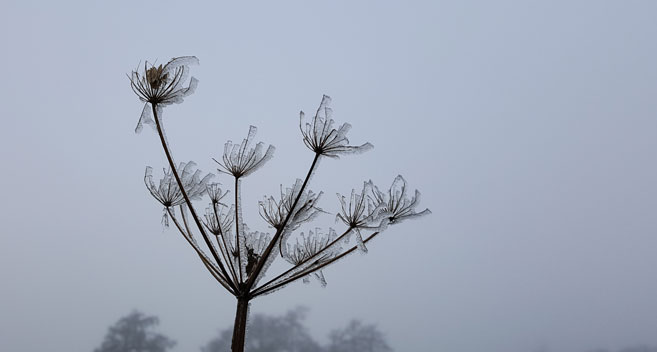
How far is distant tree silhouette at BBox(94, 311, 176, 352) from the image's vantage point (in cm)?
4075

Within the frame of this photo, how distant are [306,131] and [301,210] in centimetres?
47

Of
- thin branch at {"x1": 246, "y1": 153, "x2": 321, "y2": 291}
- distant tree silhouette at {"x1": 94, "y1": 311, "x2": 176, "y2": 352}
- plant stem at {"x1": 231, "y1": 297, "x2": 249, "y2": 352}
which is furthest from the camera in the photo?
distant tree silhouette at {"x1": 94, "y1": 311, "x2": 176, "y2": 352}

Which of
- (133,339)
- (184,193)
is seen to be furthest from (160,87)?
(133,339)

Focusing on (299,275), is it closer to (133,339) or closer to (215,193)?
(215,193)

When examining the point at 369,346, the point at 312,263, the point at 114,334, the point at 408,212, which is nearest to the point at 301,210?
the point at 312,263

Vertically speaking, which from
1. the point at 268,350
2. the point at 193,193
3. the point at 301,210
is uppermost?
the point at 268,350

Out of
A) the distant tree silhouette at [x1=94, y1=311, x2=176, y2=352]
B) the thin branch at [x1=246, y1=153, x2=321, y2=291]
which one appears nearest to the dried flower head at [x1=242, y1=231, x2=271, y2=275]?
the thin branch at [x1=246, y1=153, x2=321, y2=291]

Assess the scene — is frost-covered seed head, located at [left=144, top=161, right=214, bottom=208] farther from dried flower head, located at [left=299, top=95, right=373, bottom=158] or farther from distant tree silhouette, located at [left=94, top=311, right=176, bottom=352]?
distant tree silhouette, located at [left=94, top=311, right=176, bottom=352]

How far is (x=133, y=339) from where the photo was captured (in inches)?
1631

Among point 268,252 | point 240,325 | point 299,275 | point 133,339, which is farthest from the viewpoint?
point 133,339

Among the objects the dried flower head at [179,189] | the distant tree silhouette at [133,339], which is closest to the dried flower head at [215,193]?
the dried flower head at [179,189]

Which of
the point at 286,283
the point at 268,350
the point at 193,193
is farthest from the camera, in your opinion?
the point at 268,350

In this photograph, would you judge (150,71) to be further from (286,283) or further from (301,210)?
(286,283)

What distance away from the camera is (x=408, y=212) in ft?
10.7
